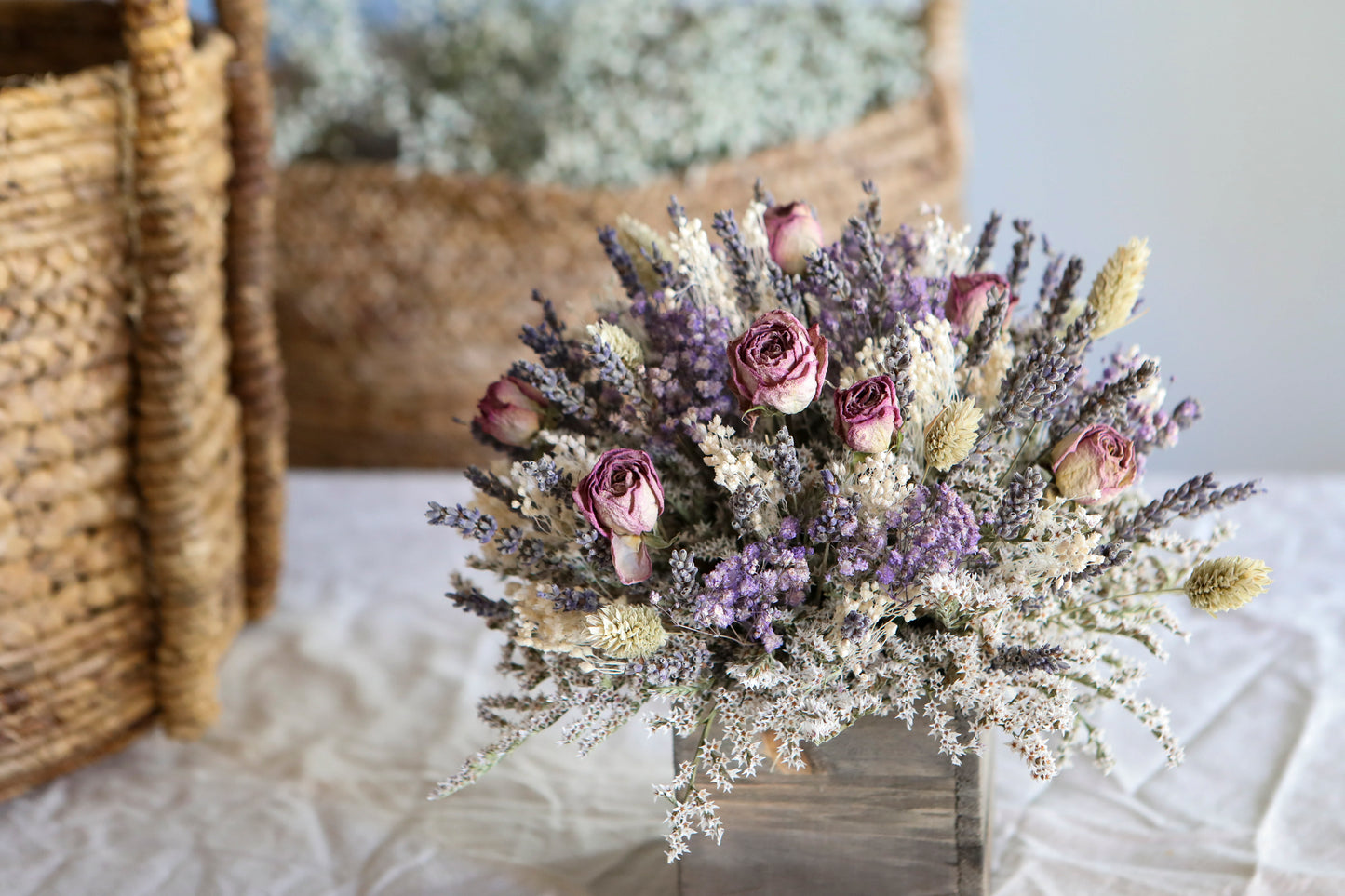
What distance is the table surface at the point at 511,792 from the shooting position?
784 millimetres

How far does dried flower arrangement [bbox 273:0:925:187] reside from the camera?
180cm

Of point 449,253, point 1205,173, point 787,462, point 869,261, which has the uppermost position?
point 1205,173

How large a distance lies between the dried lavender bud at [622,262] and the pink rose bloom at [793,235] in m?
0.08

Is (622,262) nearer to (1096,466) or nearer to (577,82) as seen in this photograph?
(1096,466)

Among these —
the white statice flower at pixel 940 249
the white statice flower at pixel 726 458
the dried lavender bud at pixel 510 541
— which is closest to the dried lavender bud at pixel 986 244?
the white statice flower at pixel 940 249

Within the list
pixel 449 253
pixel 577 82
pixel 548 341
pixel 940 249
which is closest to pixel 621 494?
pixel 548 341

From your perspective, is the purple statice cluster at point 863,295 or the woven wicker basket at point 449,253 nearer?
the purple statice cluster at point 863,295

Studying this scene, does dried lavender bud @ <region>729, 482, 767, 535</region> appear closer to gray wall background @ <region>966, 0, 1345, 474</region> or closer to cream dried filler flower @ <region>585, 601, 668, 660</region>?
cream dried filler flower @ <region>585, 601, 668, 660</region>

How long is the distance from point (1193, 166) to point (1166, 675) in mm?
1569

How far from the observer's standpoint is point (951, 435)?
0.57 metres

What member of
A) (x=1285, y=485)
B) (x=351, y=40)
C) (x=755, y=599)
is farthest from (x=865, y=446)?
(x=351, y=40)

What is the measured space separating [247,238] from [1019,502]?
74 cm

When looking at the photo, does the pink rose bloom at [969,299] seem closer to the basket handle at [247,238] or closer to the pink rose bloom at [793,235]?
the pink rose bloom at [793,235]

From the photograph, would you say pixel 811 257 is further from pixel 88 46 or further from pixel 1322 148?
pixel 1322 148
